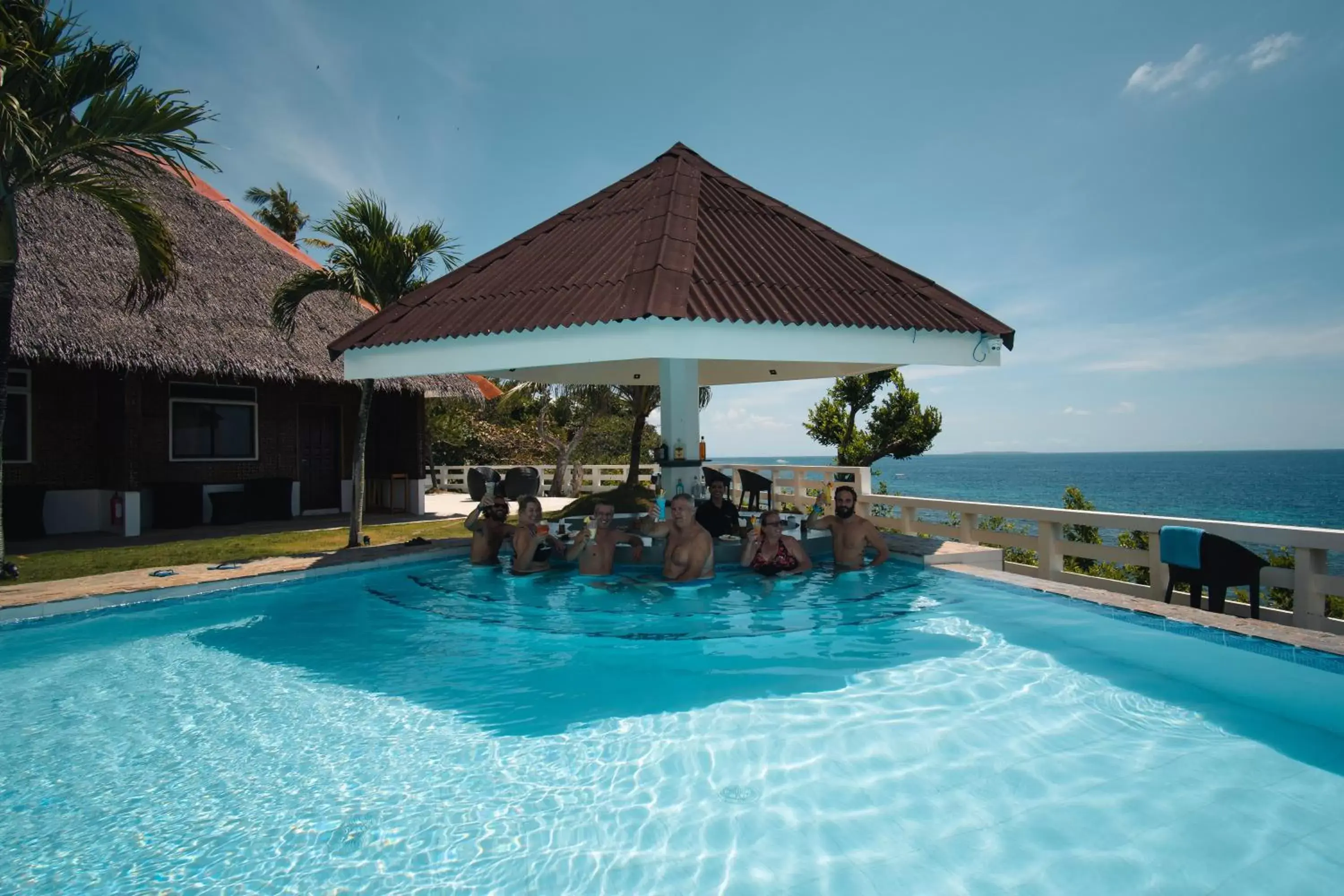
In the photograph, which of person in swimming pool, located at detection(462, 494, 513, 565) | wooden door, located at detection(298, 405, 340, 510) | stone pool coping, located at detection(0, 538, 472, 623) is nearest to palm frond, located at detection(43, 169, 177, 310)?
stone pool coping, located at detection(0, 538, 472, 623)

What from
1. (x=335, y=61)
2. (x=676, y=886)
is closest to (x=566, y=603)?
(x=676, y=886)

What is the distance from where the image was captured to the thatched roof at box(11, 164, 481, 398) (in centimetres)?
1193

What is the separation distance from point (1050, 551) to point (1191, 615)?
8.05 feet

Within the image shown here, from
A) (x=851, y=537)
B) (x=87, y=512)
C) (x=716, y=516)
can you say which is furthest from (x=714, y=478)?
(x=87, y=512)

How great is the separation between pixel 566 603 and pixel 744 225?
554 cm

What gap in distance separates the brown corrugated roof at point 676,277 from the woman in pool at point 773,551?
262cm

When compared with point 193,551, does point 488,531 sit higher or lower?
higher

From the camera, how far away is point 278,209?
38.7 meters

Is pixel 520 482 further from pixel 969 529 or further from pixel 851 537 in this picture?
pixel 969 529

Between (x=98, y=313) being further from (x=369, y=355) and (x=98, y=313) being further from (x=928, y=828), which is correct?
(x=928, y=828)

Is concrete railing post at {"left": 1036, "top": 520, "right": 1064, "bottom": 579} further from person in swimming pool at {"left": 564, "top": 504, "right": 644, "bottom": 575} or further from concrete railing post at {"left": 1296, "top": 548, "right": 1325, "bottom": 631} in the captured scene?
person in swimming pool at {"left": 564, "top": 504, "right": 644, "bottom": 575}

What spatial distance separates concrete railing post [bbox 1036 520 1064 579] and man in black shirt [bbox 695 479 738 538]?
3.99 metres

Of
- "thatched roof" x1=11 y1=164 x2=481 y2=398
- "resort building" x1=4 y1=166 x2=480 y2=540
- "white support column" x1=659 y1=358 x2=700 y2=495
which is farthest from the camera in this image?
"resort building" x1=4 y1=166 x2=480 y2=540

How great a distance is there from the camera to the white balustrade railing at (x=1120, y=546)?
5.82 metres
